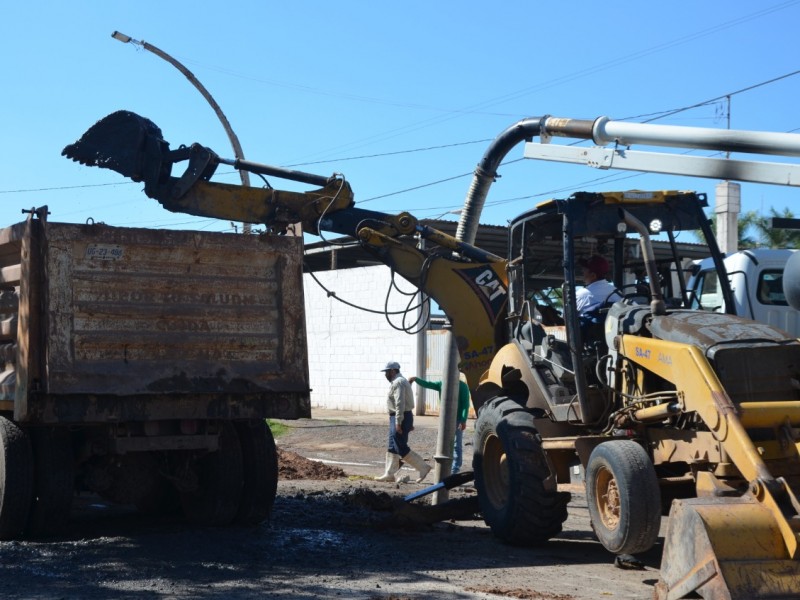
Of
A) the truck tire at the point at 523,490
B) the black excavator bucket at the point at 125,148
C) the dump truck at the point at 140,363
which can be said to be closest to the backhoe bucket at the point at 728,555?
the truck tire at the point at 523,490

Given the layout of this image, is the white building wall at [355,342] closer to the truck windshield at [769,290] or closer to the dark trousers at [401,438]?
the dark trousers at [401,438]

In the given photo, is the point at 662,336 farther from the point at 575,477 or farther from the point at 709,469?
the point at 575,477

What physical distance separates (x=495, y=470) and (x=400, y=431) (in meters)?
5.13

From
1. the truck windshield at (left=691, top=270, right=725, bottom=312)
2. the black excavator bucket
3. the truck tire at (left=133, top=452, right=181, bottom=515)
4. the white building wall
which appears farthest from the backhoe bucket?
the white building wall

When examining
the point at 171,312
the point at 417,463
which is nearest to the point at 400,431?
the point at 417,463

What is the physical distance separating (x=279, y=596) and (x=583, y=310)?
3414 millimetres

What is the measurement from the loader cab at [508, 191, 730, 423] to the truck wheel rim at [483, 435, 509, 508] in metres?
0.70

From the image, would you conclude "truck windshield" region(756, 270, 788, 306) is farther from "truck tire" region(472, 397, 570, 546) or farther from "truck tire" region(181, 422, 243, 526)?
"truck tire" region(181, 422, 243, 526)

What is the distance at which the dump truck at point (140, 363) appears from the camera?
29.5 ft

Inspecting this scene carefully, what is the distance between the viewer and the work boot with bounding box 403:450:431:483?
A: 596 inches

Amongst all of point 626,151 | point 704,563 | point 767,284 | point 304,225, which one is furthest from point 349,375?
point 704,563

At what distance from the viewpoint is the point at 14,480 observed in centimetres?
916

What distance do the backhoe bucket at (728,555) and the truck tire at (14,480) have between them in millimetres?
5362

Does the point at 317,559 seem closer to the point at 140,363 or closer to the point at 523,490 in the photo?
the point at 523,490
